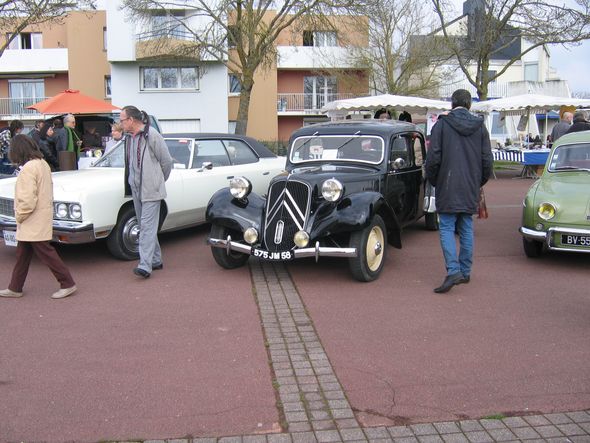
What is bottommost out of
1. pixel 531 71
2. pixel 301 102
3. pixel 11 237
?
pixel 11 237

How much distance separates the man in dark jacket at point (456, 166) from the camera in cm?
592

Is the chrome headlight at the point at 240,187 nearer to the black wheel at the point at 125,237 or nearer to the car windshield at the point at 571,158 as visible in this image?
the black wheel at the point at 125,237

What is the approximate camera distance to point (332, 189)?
6.27 m

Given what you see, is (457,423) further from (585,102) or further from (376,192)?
(585,102)

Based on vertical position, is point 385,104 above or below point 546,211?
above

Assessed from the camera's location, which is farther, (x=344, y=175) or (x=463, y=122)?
(x=344, y=175)

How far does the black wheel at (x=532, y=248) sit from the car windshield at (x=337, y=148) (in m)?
2.10

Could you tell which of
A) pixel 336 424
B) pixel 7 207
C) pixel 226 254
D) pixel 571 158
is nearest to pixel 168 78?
pixel 7 207

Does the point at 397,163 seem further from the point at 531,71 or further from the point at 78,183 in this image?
the point at 531,71

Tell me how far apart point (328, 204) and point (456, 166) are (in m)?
1.38

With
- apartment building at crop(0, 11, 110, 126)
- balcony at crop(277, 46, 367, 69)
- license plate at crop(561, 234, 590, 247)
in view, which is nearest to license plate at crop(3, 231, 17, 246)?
license plate at crop(561, 234, 590, 247)

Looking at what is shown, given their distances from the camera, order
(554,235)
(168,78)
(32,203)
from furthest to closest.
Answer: (168,78) → (554,235) → (32,203)

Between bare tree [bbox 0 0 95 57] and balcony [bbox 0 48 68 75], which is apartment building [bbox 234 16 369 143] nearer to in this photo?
balcony [bbox 0 48 68 75]

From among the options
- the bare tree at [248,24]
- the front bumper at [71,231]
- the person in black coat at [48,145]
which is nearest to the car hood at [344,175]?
the front bumper at [71,231]
